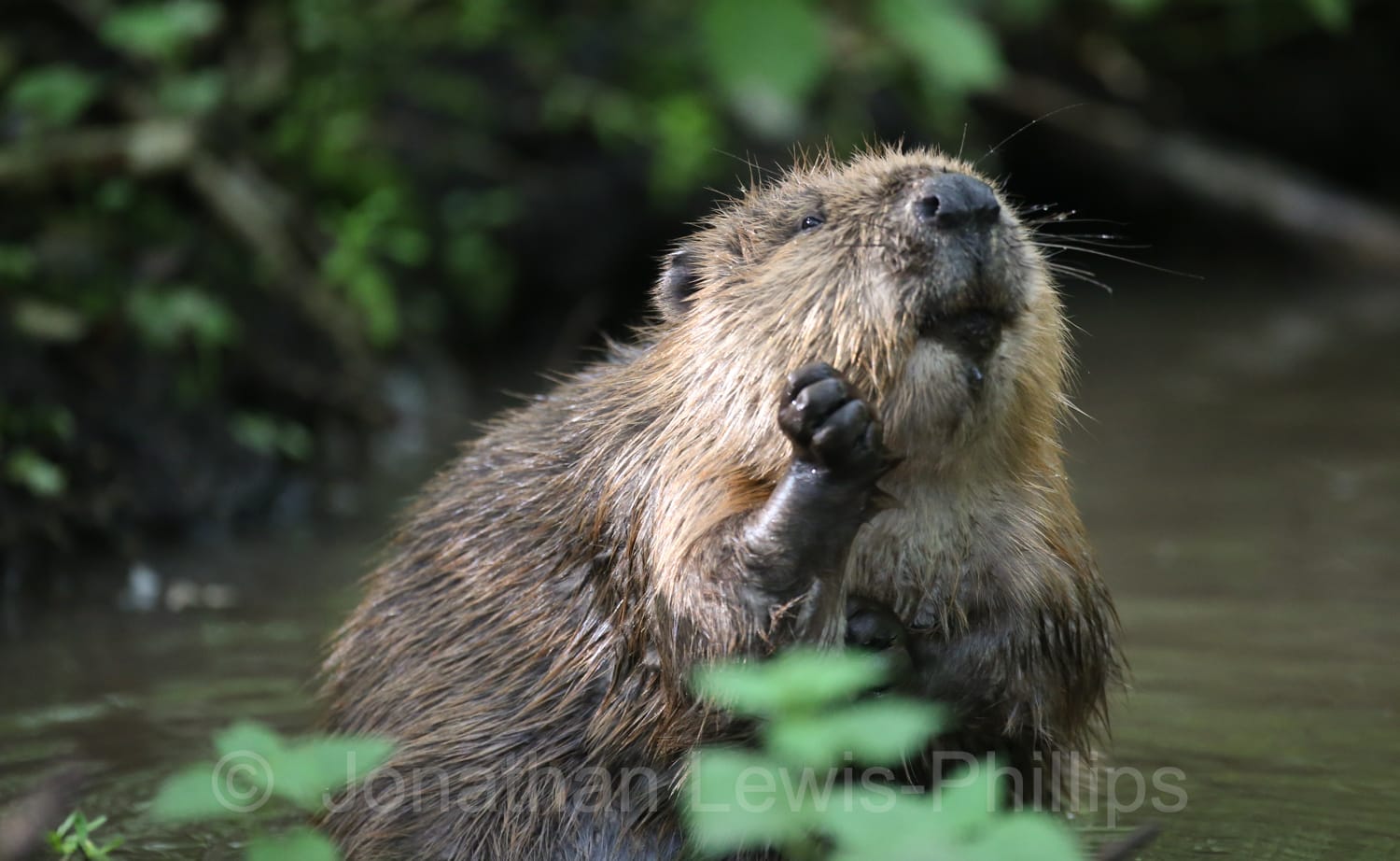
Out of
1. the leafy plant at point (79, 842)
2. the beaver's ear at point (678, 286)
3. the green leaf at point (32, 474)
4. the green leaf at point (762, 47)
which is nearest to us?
the green leaf at point (762, 47)

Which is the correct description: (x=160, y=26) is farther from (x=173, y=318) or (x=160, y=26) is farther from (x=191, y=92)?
(x=173, y=318)

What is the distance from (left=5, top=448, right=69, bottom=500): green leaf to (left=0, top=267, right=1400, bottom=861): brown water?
17.1 inches

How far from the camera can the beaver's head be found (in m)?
2.80

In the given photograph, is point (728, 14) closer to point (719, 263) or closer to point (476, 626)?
point (719, 263)

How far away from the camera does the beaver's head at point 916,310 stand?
2805mm

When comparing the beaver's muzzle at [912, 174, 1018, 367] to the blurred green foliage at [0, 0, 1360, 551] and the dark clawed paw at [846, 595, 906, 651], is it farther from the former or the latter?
the blurred green foliage at [0, 0, 1360, 551]

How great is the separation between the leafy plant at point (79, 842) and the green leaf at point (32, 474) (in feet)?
7.18

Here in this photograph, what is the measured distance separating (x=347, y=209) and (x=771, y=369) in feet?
17.5

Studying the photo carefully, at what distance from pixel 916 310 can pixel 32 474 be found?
346 centimetres

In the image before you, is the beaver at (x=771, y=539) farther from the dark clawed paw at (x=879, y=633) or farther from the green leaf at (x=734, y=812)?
the green leaf at (x=734, y=812)

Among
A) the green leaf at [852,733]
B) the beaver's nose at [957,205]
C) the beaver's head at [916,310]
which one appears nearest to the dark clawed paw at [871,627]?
the beaver's head at [916,310]

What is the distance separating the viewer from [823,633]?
2.78 m

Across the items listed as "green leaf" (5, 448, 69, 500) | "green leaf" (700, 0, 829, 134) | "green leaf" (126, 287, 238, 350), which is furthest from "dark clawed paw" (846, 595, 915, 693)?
"green leaf" (126, 287, 238, 350)

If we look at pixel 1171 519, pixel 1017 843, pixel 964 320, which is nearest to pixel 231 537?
pixel 1171 519
